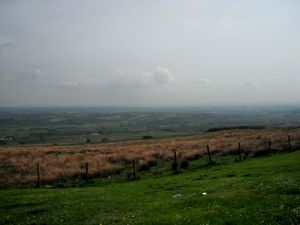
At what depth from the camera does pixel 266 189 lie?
16.7 m

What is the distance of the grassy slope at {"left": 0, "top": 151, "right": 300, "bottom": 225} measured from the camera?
13211 mm

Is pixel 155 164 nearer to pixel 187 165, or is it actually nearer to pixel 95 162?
pixel 187 165

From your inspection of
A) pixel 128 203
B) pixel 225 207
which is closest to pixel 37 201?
pixel 128 203

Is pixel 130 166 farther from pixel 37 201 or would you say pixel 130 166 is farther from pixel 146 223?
pixel 146 223

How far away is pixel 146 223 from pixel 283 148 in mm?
27871

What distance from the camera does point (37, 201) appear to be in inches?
833

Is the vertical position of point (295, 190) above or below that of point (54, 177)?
above

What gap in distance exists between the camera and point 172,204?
16406mm

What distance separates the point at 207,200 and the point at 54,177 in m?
19.7

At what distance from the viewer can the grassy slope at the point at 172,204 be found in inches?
520

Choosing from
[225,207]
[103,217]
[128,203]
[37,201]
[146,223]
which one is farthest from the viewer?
[37,201]

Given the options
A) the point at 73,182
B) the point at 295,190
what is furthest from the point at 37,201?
the point at 295,190

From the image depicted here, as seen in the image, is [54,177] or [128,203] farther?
[54,177]

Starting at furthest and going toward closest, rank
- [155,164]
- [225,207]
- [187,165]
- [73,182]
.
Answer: [155,164], [187,165], [73,182], [225,207]
